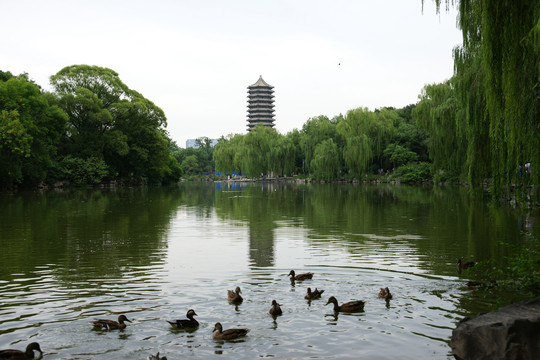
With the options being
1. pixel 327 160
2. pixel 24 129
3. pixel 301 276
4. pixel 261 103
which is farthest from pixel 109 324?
pixel 261 103

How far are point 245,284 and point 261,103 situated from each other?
437ft

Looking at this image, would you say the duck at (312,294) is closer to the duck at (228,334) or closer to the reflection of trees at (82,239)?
the duck at (228,334)

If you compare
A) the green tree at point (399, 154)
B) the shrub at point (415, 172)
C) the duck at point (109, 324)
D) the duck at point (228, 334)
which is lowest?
the duck at point (228, 334)

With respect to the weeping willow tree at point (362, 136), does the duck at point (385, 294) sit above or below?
below

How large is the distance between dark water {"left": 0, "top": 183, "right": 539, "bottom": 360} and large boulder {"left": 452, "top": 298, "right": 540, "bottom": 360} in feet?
1.29

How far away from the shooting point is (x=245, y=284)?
28.7ft

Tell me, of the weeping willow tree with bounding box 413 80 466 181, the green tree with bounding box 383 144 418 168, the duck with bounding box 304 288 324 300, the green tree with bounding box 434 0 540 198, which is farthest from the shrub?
the duck with bounding box 304 288 324 300

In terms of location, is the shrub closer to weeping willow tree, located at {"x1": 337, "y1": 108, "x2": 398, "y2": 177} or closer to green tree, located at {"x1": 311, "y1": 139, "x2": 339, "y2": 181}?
weeping willow tree, located at {"x1": 337, "y1": 108, "x2": 398, "y2": 177}

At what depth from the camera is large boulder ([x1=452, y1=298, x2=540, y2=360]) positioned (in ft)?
15.8

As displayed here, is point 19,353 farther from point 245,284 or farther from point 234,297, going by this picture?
point 245,284

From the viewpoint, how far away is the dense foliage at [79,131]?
39375 millimetres

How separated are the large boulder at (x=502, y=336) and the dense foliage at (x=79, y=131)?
124 ft

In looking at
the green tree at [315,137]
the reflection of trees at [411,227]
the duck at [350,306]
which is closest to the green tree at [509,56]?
the duck at [350,306]

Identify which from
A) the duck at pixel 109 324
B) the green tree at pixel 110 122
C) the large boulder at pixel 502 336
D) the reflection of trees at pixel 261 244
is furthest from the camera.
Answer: the green tree at pixel 110 122
